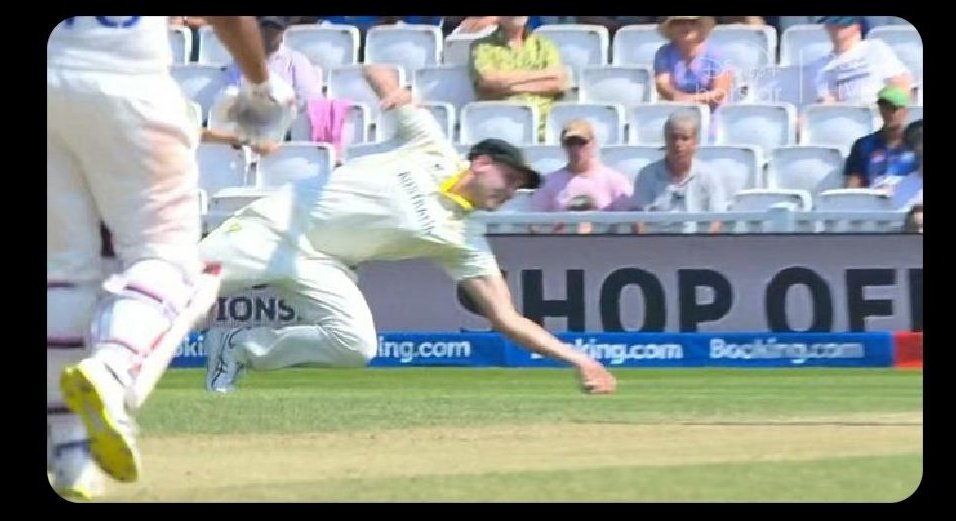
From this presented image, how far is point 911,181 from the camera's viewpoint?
519cm

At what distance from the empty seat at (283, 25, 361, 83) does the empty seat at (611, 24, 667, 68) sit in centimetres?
87

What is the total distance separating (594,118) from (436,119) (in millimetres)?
593

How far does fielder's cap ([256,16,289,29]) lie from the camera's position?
4.93 m

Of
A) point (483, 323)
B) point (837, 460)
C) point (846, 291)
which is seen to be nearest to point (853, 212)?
point (846, 291)

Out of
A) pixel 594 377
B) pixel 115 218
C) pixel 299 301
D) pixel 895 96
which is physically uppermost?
pixel 895 96

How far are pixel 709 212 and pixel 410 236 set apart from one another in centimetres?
104

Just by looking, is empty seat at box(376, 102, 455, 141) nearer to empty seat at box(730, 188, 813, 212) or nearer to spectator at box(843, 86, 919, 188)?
empty seat at box(730, 188, 813, 212)

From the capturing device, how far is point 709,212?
5.30 meters

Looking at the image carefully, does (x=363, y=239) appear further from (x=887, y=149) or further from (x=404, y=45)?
(x=887, y=149)

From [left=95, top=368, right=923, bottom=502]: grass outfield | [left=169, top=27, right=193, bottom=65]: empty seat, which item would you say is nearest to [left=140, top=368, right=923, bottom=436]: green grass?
[left=95, top=368, right=923, bottom=502]: grass outfield

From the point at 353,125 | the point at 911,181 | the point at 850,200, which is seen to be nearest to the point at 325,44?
the point at 353,125

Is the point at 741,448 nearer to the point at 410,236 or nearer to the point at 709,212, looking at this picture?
the point at 709,212

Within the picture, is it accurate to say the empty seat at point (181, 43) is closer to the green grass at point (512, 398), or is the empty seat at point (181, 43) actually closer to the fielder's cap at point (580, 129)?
the green grass at point (512, 398)

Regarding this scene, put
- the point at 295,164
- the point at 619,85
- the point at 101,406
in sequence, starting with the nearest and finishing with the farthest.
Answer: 1. the point at 101,406
2. the point at 295,164
3. the point at 619,85
